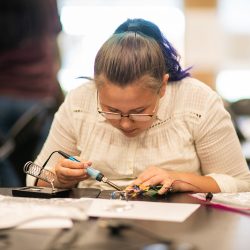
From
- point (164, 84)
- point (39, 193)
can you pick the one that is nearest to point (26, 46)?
point (164, 84)

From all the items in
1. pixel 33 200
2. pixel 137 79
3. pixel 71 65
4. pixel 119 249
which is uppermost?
pixel 137 79

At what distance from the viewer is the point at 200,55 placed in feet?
16.6

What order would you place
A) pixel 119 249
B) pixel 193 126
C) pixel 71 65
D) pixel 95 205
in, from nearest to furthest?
pixel 119 249, pixel 95 205, pixel 193 126, pixel 71 65

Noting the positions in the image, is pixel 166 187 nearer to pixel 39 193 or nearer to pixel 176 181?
pixel 176 181

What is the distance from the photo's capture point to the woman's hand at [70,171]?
162cm

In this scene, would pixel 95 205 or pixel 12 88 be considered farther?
pixel 12 88

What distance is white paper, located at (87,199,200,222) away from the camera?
1.27 m

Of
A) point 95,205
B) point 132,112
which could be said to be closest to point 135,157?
point 132,112

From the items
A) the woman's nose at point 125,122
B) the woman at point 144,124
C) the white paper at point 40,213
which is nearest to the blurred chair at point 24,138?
the woman at point 144,124

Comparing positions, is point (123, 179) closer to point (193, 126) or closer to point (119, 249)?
point (193, 126)

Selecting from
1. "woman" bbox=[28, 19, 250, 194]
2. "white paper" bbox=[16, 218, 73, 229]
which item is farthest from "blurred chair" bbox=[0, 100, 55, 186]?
"white paper" bbox=[16, 218, 73, 229]

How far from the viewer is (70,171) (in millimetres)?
1626

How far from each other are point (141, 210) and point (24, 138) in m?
2.13

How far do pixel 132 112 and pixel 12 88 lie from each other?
5.49 ft
